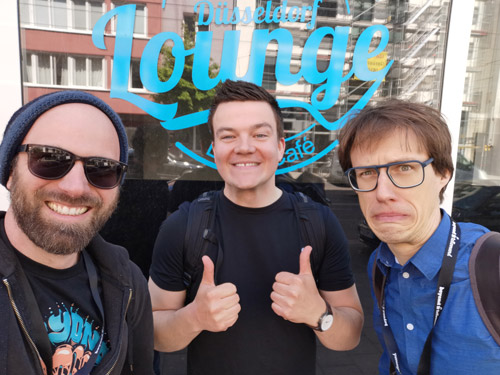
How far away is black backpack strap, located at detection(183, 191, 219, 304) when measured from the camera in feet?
4.99

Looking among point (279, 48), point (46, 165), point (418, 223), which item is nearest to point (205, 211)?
point (46, 165)

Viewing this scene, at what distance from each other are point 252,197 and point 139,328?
0.72 m

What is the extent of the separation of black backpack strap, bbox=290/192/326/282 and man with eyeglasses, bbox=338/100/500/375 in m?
0.30

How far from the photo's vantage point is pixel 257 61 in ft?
7.73

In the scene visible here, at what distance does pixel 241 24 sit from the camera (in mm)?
2307

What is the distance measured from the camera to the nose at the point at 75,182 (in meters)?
1.10

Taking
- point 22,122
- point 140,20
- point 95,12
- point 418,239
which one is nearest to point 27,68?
point 95,12

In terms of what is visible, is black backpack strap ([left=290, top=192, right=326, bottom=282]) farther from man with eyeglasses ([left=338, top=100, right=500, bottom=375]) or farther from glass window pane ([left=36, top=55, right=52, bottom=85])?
glass window pane ([left=36, top=55, right=52, bottom=85])

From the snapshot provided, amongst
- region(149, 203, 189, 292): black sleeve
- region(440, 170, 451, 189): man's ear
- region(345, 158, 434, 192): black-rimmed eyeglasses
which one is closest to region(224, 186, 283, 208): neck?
region(149, 203, 189, 292): black sleeve

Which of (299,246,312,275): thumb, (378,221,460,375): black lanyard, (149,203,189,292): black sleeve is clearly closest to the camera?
(378,221,460,375): black lanyard

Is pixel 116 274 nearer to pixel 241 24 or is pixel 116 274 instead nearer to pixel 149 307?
pixel 149 307

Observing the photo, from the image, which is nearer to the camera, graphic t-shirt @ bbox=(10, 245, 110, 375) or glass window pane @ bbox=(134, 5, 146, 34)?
graphic t-shirt @ bbox=(10, 245, 110, 375)

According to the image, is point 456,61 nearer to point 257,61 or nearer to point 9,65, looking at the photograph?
point 257,61

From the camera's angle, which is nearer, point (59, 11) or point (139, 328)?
point (139, 328)
